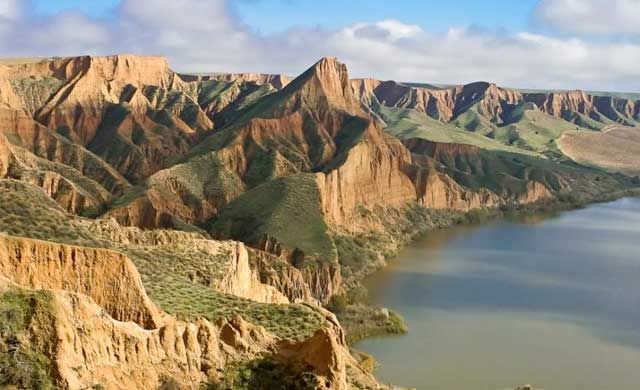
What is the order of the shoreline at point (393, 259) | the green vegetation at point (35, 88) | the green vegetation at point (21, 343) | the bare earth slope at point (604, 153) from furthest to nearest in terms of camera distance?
the bare earth slope at point (604, 153)
the green vegetation at point (35, 88)
the shoreline at point (393, 259)
the green vegetation at point (21, 343)

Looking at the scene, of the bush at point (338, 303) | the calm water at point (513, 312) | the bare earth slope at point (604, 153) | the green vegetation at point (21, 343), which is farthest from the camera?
the bare earth slope at point (604, 153)

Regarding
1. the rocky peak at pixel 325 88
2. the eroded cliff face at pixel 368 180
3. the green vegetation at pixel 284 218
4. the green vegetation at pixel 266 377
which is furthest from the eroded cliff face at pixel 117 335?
the rocky peak at pixel 325 88

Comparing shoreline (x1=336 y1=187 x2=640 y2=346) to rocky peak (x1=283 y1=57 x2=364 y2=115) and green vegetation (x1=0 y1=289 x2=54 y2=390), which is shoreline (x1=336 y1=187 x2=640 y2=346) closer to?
rocky peak (x1=283 y1=57 x2=364 y2=115)

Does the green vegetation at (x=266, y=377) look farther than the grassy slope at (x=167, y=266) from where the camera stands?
No

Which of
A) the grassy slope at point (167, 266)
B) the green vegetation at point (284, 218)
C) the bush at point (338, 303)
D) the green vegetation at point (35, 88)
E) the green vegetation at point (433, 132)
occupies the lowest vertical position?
the bush at point (338, 303)

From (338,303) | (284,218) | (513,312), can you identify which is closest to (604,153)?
(284,218)

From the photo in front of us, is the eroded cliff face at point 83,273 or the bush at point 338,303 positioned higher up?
the eroded cliff face at point 83,273

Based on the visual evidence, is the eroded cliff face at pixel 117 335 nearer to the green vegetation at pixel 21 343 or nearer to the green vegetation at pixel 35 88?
the green vegetation at pixel 21 343

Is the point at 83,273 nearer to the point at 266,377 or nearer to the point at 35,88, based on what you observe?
the point at 266,377
